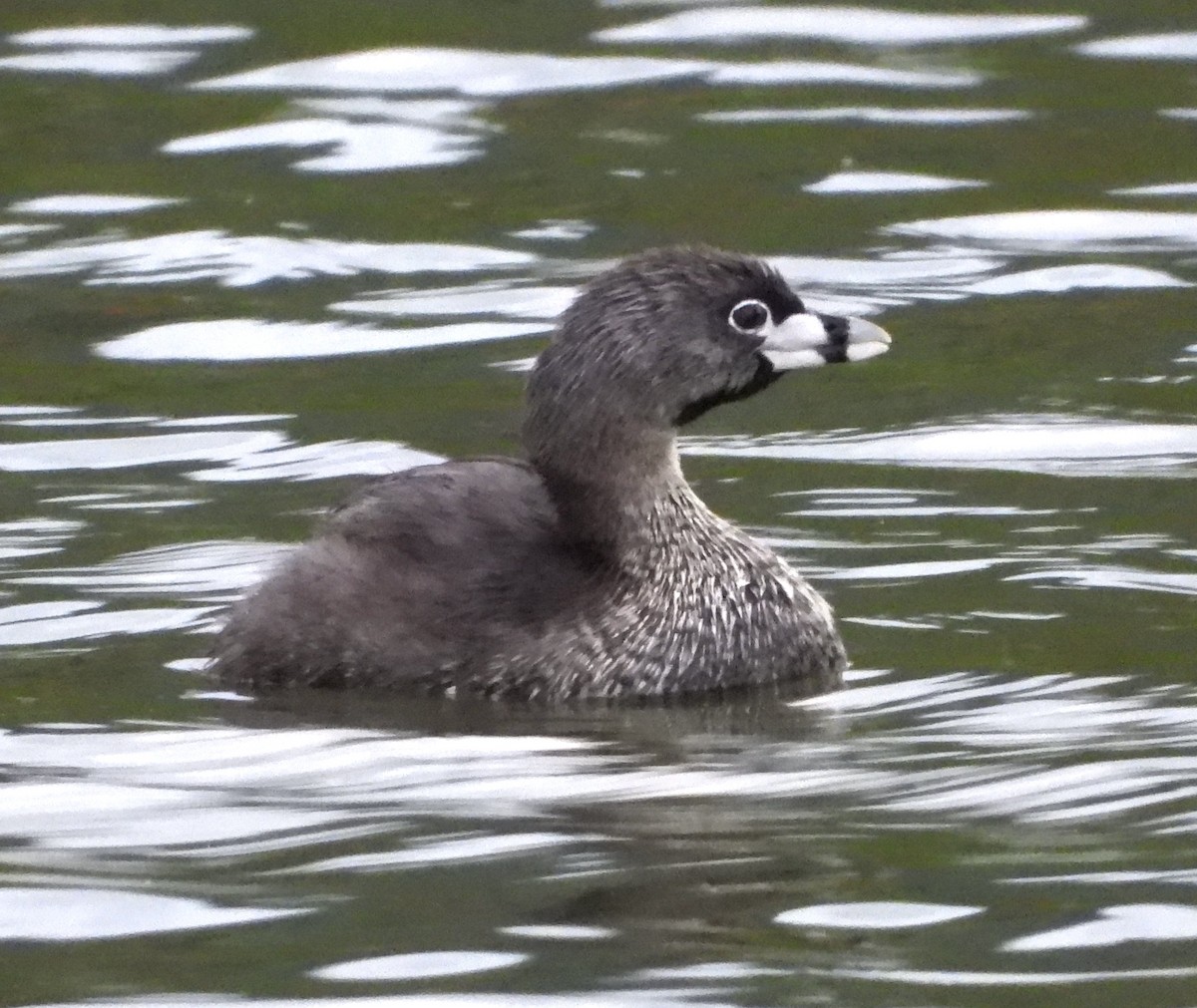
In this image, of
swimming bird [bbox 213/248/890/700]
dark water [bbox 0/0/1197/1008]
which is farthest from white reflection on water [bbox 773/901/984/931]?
swimming bird [bbox 213/248/890/700]

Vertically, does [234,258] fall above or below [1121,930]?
above

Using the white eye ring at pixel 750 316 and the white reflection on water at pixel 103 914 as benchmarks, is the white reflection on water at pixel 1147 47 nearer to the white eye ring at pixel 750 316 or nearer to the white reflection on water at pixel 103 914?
the white eye ring at pixel 750 316

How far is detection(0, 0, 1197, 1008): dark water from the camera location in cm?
672

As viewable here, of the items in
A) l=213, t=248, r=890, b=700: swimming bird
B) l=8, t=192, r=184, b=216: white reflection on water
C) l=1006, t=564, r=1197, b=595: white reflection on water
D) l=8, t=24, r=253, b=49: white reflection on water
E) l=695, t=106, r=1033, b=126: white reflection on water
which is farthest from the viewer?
l=8, t=24, r=253, b=49: white reflection on water

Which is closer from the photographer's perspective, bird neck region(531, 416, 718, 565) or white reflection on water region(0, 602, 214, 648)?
bird neck region(531, 416, 718, 565)

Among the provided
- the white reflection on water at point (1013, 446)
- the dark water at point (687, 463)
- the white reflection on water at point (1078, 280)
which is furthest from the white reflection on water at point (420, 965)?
the white reflection on water at point (1078, 280)

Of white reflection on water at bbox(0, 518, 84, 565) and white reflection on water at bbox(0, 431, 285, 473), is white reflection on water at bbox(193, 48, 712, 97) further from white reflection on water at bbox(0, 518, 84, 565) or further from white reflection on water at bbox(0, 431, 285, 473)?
white reflection on water at bbox(0, 518, 84, 565)

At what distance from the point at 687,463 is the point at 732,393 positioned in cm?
207

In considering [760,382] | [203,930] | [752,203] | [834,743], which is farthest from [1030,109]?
[203,930]

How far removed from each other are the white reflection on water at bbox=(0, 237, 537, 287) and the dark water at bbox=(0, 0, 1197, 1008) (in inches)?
1.3

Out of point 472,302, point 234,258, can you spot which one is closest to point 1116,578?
point 472,302

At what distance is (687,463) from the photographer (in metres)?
11.7

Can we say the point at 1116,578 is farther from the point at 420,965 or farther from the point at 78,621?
the point at 420,965

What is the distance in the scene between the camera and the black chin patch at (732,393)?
961 cm
